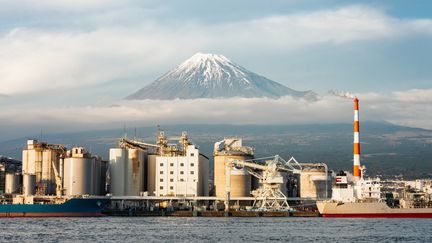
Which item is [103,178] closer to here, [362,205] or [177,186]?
[177,186]

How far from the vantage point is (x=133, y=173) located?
125m

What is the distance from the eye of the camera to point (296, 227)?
276ft

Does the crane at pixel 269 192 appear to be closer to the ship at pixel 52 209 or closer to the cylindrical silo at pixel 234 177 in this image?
the cylindrical silo at pixel 234 177

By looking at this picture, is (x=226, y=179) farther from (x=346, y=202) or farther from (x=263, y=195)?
(x=346, y=202)

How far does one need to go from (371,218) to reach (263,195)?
60.1ft

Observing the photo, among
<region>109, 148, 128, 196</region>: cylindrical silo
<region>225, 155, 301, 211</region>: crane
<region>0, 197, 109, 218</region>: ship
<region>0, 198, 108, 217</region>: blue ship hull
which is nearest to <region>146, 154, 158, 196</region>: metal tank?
<region>109, 148, 128, 196</region>: cylindrical silo

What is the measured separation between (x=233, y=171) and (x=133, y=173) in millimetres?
14123

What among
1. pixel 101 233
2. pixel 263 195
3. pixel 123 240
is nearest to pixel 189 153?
pixel 263 195

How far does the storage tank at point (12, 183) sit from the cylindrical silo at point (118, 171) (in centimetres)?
1345

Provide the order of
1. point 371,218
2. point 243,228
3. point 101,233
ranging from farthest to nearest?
point 371,218, point 243,228, point 101,233

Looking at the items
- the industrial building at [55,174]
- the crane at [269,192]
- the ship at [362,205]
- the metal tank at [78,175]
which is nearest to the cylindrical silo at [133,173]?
the industrial building at [55,174]

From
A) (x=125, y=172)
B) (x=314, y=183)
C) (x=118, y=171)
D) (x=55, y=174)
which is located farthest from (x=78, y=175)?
(x=314, y=183)

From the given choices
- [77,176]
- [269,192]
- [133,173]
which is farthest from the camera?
[133,173]

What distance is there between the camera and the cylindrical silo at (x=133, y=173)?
408ft
